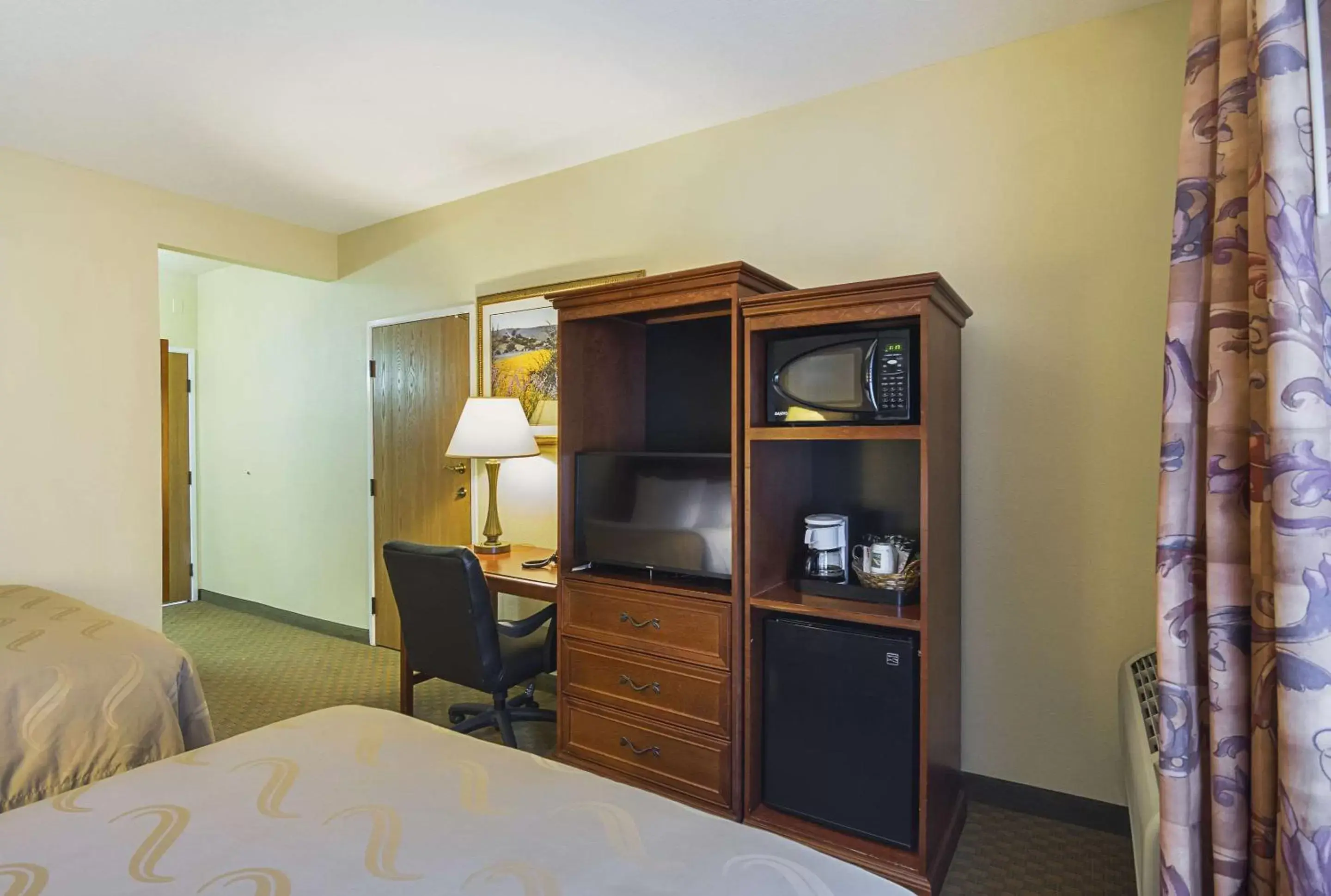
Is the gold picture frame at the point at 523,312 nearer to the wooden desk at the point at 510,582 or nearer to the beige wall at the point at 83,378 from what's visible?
the wooden desk at the point at 510,582

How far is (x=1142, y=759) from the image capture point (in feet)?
5.51

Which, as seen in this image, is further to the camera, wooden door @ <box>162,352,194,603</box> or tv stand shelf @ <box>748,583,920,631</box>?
wooden door @ <box>162,352,194,603</box>

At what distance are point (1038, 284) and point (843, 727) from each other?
1569mm

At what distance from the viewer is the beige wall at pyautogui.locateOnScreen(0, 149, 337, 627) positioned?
333 cm

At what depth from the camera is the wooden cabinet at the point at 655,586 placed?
2.32m

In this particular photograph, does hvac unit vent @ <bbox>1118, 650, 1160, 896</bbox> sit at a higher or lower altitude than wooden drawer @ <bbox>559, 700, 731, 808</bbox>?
higher

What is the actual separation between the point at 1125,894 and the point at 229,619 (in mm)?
5451

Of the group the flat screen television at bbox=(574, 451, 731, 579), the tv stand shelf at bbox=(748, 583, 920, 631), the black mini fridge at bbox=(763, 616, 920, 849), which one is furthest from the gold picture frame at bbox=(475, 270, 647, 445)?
the black mini fridge at bbox=(763, 616, 920, 849)

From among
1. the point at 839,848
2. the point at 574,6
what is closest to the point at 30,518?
the point at 574,6

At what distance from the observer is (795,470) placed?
2.58 metres

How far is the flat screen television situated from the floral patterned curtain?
4.21 feet

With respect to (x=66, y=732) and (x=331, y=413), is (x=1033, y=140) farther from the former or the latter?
(x=331, y=413)

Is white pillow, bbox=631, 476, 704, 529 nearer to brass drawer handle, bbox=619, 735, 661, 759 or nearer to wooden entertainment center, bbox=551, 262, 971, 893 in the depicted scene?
wooden entertainment center, bbox=551, 262, 971, 893


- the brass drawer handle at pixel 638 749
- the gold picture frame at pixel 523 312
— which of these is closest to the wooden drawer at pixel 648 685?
the brass drawer handle at pixel 638 749
